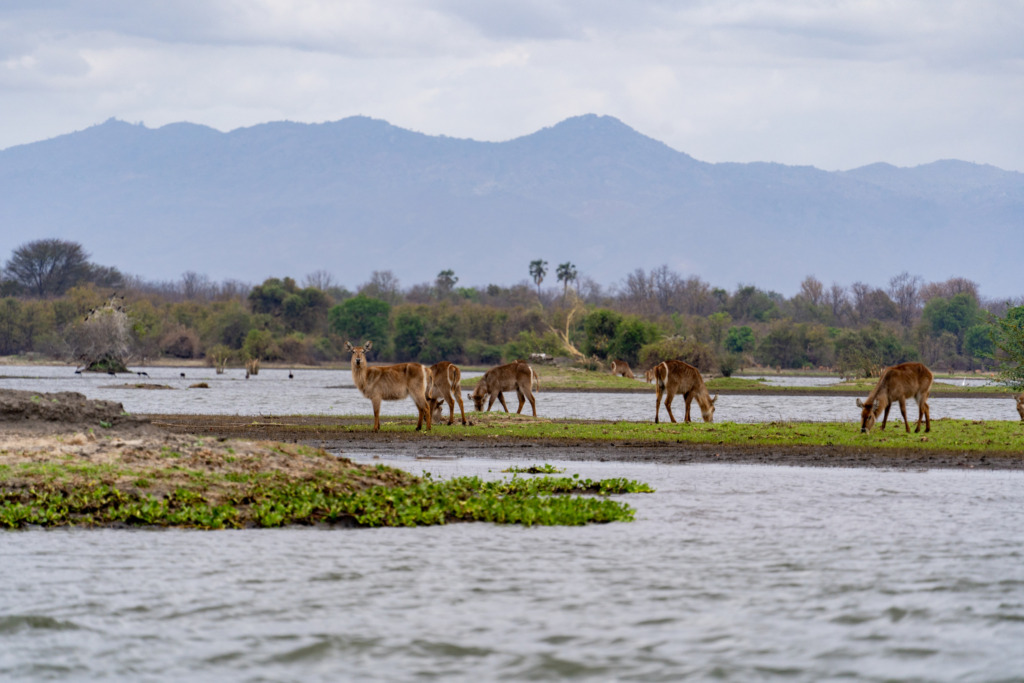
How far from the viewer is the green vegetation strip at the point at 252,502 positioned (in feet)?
38.1

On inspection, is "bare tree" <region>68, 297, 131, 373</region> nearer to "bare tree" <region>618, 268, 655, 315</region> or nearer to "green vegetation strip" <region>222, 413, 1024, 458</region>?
"green vegetation strip" <region>222, 413, 1024, 458</region>

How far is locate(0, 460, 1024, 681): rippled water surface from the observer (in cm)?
698

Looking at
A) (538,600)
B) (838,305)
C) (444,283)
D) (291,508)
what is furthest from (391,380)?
(444,283)

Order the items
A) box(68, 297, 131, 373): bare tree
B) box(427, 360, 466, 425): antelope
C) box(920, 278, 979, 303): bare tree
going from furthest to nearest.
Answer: box(920, 278, 979, 303): bare tree < box(68, 297, 131, 373): bare tree < box(427, 360, 466, 425): antelope

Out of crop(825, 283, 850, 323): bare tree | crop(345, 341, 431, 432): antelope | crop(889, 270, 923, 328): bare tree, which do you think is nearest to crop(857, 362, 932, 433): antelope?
crop(345, 341, 431, 432): antelope

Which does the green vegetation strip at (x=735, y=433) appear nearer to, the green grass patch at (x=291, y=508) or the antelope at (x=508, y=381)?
the antelope at (x=508, y=381)

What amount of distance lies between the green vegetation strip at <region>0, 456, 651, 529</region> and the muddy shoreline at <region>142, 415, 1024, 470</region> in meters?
5.53

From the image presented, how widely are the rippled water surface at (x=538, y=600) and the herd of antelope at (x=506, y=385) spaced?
811 cm

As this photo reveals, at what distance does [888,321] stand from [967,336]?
3015 cm

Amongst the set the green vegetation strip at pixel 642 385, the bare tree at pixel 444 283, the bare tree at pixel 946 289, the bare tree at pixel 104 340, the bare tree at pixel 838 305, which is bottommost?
the green vegetation strip at pixel 642 385

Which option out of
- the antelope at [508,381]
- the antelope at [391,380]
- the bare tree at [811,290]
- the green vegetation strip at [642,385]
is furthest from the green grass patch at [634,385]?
the bare tree at [811,290]

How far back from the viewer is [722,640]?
7426mm

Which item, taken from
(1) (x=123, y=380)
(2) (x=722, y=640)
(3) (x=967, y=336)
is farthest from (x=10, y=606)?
(3) (x=967, y=336)

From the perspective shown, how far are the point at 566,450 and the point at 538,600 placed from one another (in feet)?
38.5
